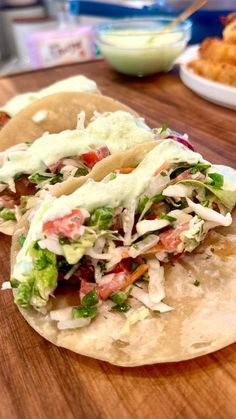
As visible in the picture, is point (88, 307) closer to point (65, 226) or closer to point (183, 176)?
point (65, 226)

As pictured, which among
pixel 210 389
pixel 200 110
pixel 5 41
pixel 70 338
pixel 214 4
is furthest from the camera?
pixel 5 41

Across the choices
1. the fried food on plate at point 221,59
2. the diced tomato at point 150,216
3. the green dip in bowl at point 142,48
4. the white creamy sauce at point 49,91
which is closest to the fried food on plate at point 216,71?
the fried food on plate at point 221,59

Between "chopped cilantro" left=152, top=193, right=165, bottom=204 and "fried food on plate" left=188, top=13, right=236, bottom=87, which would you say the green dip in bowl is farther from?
"chopped cilantro" left=152, top=193, right=165, bottom=204

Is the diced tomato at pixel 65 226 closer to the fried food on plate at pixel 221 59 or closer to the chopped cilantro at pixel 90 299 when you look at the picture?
the chopped cilantro at pixel 90 299

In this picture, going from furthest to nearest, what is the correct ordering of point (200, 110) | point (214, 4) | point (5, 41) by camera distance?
point (5, 41) < point (214, 4) < point (200, 110)

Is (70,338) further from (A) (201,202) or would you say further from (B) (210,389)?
(A) (201,202)

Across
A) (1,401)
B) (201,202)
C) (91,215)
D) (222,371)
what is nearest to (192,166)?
(201,202)

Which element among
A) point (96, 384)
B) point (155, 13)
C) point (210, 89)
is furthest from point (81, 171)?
point (155, 13)

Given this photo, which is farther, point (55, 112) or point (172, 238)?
point (55, 112)
